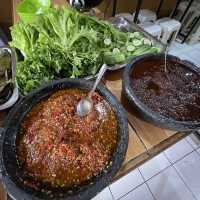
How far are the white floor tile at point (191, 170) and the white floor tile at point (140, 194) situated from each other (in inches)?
13.6

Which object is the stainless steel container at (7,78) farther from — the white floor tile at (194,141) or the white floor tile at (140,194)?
the white floor tile at (194,141)

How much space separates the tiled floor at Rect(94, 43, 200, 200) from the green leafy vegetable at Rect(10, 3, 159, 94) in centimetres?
106

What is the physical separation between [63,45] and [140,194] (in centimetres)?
131

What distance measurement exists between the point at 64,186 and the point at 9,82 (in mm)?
368

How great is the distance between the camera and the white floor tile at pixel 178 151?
1934 millimetres

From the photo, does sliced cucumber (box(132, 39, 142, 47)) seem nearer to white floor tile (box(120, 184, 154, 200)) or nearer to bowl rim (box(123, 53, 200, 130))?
bowl rim (box(123, 53, 200, 130))

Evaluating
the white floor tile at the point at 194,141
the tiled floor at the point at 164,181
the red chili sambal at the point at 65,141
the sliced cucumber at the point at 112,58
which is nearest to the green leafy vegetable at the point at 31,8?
the sliced cucumber at the point at 112,58

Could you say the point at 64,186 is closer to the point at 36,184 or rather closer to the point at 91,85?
the point at 36,184

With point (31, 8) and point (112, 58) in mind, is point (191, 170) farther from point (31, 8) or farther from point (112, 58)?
point (31, 8)

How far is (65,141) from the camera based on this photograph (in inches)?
25.8

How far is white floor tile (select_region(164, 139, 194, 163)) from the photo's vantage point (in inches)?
76.1

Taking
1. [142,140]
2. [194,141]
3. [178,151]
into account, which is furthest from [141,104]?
[194,141]

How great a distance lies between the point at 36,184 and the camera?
582 millimetres

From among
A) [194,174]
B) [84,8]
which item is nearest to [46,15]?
[84,8]
